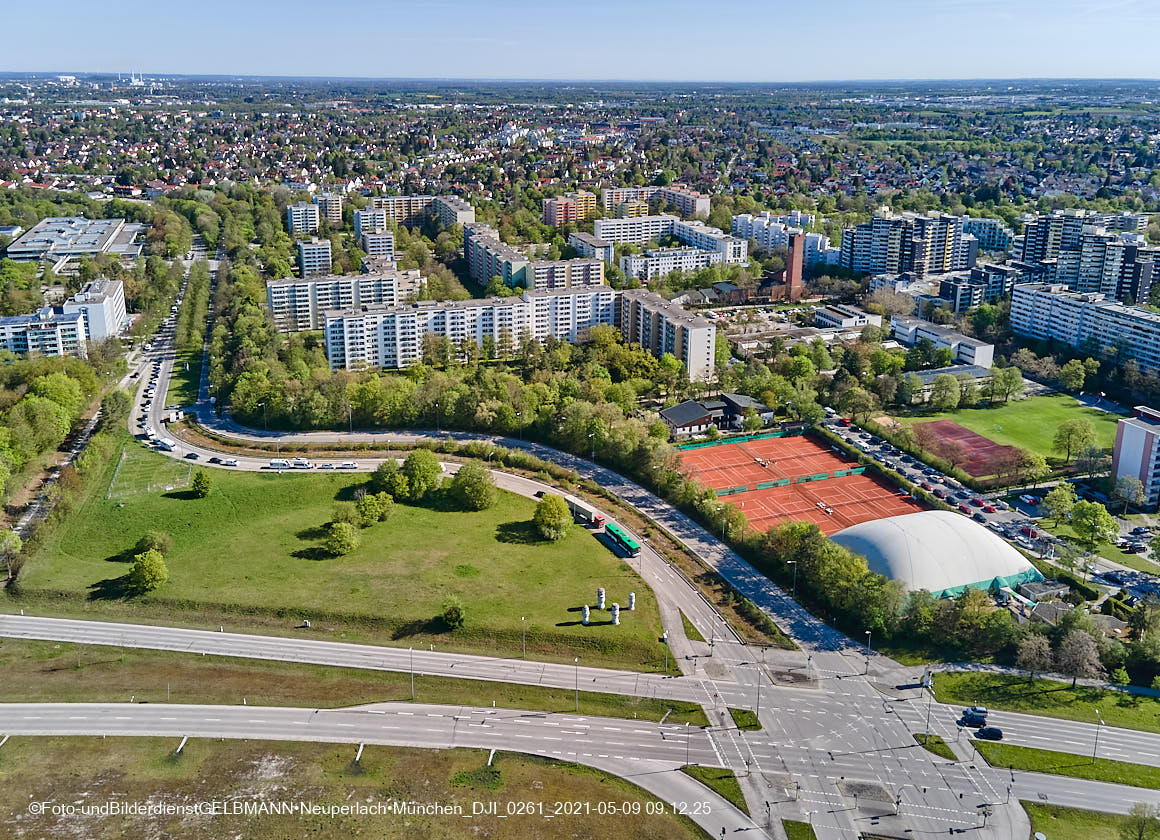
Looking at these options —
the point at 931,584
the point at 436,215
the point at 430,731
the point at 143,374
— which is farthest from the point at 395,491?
the point at 436,215

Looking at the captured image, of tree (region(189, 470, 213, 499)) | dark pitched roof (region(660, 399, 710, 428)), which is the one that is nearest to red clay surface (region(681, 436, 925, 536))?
dark pitched roof (region(660, 399, 710, 428))

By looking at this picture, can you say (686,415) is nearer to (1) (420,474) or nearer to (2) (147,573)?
(1) (420,474)

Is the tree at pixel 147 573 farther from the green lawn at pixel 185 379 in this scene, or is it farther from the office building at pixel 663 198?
the office building at pixel 663 198

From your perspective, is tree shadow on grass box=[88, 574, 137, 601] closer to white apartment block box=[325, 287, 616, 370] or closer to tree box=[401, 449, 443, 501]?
tree box=[401, 449, 443, 501]

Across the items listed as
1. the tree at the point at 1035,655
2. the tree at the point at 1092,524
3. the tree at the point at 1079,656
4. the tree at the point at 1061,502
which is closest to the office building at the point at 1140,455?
the tree at the point at 1061,502

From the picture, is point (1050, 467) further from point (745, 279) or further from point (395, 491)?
point (745, 279)

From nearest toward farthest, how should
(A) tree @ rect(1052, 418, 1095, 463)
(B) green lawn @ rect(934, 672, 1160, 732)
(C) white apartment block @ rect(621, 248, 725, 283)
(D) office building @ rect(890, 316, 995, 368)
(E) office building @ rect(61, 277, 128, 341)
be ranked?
(B) green lawn @ rect(934, 672, 1160, 732), (A) tree @ rect(1052, 418, 1095, 463), (D) office building @ rect(890, 316, 995, 368), (E) office building @ rect(61, 277, 128, 341), (C) white apartment block @ rect(621, 248, 725, 283)
